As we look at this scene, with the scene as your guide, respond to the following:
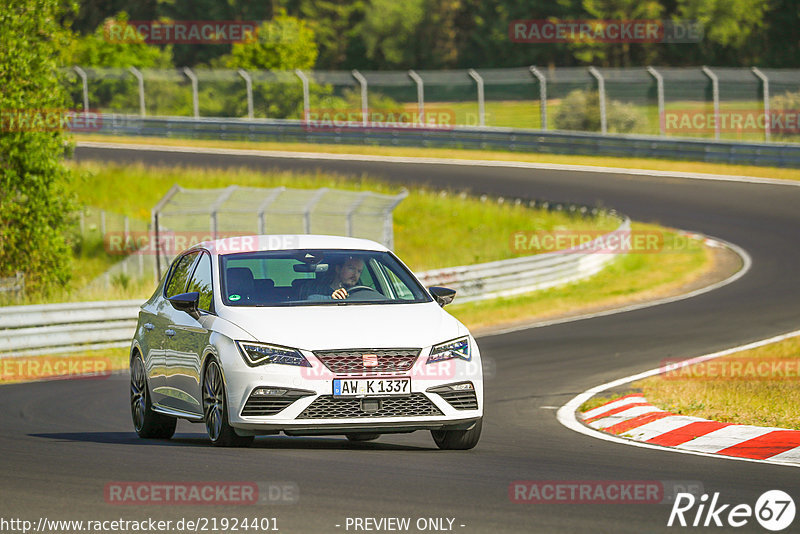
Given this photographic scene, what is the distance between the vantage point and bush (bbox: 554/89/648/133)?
4816cm

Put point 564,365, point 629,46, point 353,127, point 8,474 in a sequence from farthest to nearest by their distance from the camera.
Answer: point 629,46
point 353,127
point 564,365
point 8,474

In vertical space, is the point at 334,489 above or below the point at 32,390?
above

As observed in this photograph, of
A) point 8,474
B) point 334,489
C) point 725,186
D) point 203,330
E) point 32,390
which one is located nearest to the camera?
point 334,489

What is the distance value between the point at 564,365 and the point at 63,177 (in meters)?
12.5

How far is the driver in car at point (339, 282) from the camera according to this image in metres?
9.86

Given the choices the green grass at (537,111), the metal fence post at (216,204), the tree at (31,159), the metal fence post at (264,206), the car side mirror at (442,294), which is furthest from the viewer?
the green grass at (537,111)

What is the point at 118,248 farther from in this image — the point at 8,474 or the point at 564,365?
the point at 8,474

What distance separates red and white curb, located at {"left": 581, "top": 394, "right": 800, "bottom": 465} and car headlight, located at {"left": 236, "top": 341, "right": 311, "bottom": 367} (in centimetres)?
313

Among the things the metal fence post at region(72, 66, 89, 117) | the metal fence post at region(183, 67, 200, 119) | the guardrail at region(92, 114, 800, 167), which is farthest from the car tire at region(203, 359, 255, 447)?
the metal fence post at region(72, 66, 89, 117)

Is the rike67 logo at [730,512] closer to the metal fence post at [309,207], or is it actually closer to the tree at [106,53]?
the metal fence post at [309,207]

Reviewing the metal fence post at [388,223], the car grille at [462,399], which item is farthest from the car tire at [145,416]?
the metal fence post at [388,223]

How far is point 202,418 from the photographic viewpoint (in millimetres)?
9641

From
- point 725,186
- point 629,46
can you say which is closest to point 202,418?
point 725,186

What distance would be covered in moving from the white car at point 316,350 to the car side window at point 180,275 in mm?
369
